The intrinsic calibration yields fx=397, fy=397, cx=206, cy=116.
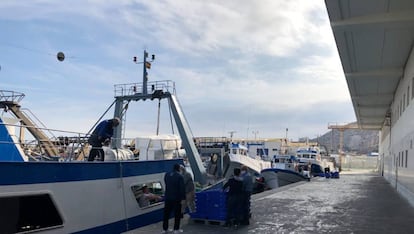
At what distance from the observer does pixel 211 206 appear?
29.3ft

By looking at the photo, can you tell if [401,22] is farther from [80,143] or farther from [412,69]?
[80,143]

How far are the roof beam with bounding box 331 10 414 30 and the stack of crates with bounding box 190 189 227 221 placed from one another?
631cm

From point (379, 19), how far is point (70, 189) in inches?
369

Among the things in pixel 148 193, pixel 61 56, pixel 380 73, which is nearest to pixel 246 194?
pixel 148 193

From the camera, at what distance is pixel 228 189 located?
8875mm

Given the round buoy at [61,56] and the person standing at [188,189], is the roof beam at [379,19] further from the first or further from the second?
the round buoy at [61,56]

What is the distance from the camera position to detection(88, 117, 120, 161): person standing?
9.93 m

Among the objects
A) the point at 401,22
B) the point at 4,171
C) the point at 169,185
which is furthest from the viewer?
the point at 401,22

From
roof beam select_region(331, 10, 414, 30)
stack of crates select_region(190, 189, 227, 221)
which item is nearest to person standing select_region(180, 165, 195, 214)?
stack of crates select_region(190, 189, 227, 221)

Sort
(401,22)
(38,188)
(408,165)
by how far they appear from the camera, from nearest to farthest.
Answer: (38,188) < (401,22) < (408,165)

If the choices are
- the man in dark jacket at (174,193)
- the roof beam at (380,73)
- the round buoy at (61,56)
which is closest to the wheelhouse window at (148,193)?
the man in dark jacket at (174,193)

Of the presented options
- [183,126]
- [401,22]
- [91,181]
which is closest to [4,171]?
[91,181]

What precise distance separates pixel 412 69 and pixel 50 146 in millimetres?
12158

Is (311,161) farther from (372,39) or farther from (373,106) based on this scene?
(372,39)
